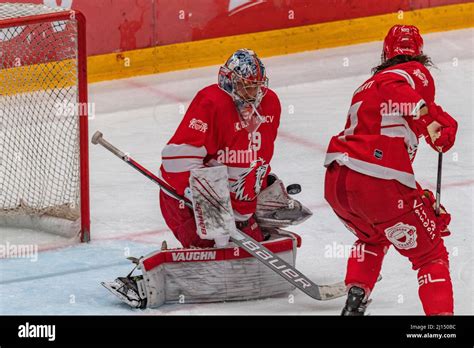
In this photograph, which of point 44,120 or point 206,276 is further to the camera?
point 44,120

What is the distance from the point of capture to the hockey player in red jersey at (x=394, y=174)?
418 cm

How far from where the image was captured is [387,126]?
4.23 metres

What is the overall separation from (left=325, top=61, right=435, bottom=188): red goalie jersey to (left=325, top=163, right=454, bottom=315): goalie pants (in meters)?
0.04

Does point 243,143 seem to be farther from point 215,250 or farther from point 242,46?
point 242,46

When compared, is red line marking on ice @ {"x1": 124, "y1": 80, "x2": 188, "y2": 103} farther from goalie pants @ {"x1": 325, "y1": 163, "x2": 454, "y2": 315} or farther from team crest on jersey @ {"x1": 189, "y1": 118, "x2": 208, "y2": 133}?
goalie pants @ {"x1": 325, "y1": 163, "x2": 454, "y2": 315}

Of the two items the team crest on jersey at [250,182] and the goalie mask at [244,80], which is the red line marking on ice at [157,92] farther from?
the goalie mask at [244,80]

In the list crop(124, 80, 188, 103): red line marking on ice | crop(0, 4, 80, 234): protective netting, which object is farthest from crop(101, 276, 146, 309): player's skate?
crop(124, 80, 188, 103): red line marking on ice

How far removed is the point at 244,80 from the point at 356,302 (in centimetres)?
88

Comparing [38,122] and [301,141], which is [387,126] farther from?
[301,141]

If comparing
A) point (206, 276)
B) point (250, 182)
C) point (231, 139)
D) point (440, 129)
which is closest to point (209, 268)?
point (206, 276)

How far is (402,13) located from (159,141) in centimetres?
234

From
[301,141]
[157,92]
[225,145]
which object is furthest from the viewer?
[157,92]

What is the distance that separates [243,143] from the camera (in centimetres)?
466
